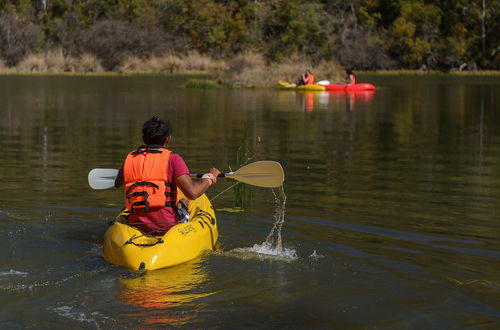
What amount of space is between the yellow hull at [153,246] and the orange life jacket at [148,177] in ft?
0.85

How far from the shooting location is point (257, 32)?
210ft

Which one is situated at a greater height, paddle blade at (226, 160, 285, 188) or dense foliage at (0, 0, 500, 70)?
dense foliage at (0, 0, 500, 70)

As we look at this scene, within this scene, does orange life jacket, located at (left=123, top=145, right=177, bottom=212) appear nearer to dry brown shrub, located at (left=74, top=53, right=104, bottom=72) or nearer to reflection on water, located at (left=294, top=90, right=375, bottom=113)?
reflection on water, located at (left=294, top=90, right=375, bottom=113)

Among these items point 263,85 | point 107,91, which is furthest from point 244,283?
point 263,85

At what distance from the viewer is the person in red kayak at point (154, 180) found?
7.53m

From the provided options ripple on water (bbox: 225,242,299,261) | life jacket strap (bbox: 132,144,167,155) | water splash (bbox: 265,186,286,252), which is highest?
life jacket strap (bbox: 132,144,167,155)

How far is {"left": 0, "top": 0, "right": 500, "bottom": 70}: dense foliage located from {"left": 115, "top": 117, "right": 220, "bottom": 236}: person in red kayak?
5230cm

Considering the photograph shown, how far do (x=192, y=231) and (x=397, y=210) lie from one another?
3.40 metres

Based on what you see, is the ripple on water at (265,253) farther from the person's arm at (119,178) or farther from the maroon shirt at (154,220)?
the person's arm at (119,178)

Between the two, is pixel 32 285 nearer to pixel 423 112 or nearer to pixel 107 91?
pixel 423 112

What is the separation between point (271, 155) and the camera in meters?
15.4

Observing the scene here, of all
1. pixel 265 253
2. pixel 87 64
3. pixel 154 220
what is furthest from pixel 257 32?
pixel 154 220

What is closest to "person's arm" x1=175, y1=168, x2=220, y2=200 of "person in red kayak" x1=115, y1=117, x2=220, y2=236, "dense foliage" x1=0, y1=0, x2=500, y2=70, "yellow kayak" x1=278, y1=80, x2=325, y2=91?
"person in red kayak" x1=115, y1=117, x2=220, y2=236

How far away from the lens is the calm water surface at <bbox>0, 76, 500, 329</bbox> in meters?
6.36
